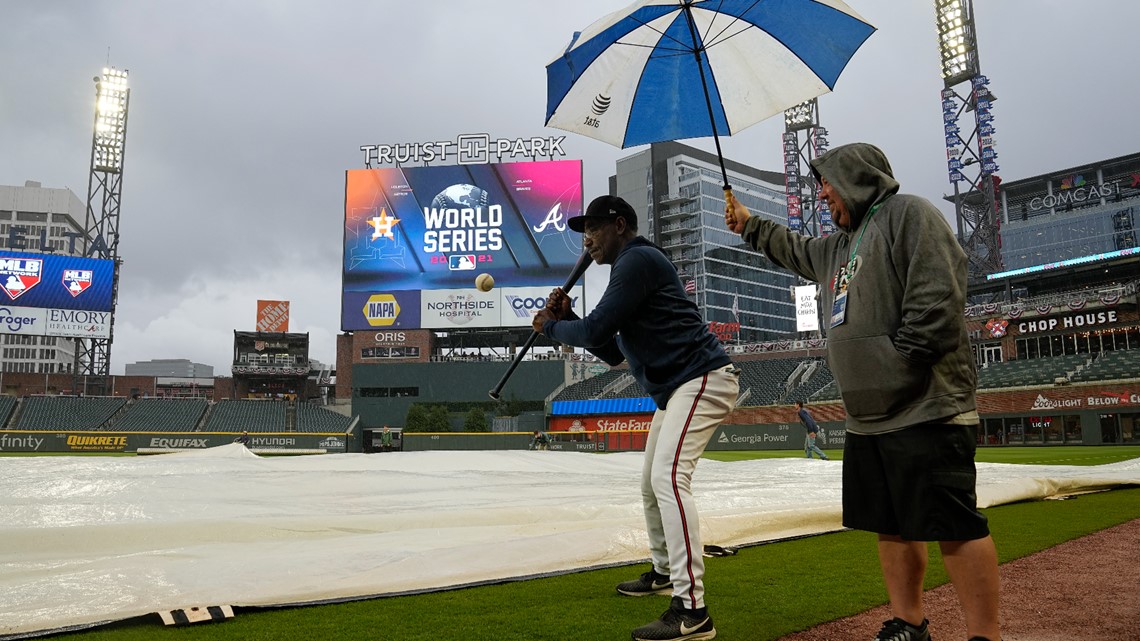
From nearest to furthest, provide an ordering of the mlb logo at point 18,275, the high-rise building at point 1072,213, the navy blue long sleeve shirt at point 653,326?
the navy blue long sleeve shirt at point 653,326, the mlb logo at point 18,275, the high-rise building at point 1072,213

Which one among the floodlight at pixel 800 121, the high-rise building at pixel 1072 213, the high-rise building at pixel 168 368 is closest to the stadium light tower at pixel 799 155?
the floodlight at pixel 800 121

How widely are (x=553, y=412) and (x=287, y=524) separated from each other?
41497mm

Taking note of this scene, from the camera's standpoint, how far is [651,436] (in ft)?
11.9

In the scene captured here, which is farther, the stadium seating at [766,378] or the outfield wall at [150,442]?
the stadium seating at [766,378]

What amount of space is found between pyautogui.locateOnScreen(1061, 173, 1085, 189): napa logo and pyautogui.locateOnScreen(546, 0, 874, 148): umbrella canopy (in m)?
71.8

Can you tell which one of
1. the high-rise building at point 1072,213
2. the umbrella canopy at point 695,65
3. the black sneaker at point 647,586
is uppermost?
the high-rise building at point 1072,213

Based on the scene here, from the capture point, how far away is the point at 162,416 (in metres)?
40.7

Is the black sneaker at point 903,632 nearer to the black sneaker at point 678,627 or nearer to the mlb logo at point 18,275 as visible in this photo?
the black sneaker at point 678,627

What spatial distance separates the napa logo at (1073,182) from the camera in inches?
2463

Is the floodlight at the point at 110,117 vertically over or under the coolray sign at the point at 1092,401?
over

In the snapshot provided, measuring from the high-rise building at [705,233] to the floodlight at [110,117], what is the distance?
53621 millimetres

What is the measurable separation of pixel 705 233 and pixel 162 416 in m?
61.1

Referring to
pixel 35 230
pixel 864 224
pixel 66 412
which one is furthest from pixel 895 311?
pixel 35 230

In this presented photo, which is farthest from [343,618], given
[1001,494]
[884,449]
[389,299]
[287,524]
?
[389,299]
